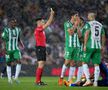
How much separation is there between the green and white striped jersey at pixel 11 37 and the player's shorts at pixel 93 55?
4.03m

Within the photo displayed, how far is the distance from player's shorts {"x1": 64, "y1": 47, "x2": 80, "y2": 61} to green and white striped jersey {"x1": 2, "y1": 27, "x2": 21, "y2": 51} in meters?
2.32

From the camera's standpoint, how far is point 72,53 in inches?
802

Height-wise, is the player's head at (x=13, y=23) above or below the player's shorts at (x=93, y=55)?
above

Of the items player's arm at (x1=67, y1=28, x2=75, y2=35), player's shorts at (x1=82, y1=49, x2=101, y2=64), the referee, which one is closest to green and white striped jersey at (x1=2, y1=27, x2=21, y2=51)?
the referee

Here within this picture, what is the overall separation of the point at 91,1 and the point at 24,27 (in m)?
4.06

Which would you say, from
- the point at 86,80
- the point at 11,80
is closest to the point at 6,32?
the point at 11,80

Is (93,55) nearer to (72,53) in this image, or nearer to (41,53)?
(72,53)

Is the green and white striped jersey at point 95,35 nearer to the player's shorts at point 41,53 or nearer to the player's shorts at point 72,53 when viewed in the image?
the player's shorts at point 72,53

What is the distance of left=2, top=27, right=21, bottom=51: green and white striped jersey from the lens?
21.9m

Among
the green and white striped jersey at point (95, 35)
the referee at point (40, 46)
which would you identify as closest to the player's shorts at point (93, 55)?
the green and white striped jersey at point (95, 35)

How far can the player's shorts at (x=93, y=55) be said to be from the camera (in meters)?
18.5

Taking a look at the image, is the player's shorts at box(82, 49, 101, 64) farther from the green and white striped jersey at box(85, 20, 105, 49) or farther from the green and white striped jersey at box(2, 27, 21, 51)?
the green and white striped jersey at box(2, 27, 21, 51)

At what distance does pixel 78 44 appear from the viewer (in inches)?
805

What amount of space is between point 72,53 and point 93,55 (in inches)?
70.0
